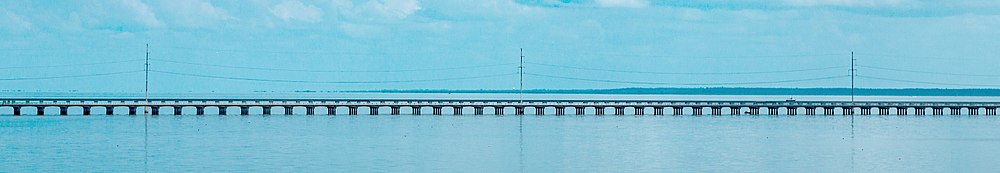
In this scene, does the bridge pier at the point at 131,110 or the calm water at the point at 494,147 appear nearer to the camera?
the calm water at the point at 494,147

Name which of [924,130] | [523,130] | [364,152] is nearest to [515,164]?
[364,152]

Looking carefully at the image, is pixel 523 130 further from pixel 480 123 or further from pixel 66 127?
pixel 66 127

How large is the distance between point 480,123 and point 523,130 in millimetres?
8073

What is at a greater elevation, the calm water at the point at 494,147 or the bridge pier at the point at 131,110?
the bridge pier at the point at 131,110

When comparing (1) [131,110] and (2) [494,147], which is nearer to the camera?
(2) [494,147]

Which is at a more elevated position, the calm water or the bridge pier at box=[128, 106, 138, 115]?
the bridge pier at box=[128, 106, 138, 115]

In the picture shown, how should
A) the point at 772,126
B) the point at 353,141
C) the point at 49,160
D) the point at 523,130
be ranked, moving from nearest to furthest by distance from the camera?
the point at 49,160 < the point at 353,141 < the point at 523,130 < the point at 772,126

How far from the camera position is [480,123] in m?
63.7

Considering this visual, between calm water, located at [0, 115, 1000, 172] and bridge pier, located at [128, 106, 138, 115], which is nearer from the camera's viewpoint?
calm water, located at [0, 115, 1000, 172]

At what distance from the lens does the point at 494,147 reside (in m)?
42.1

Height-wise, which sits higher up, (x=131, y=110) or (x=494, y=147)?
(x=131, y=110)

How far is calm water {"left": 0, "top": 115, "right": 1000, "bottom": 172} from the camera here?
33188 millimetres

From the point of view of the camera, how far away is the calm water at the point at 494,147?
33.2 metres

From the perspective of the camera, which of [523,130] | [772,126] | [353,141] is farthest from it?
[772,126]
